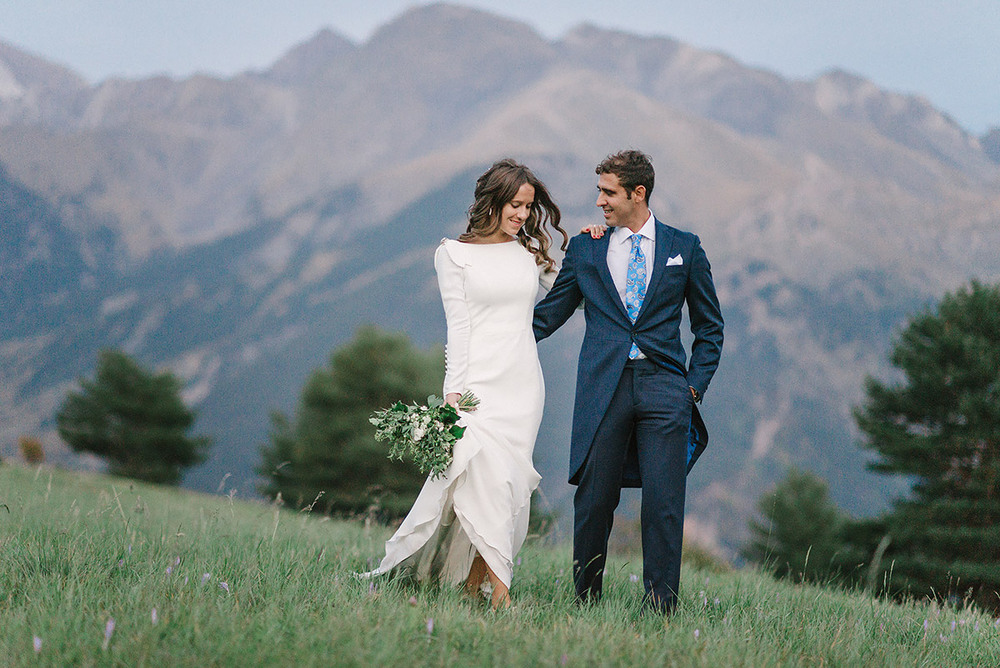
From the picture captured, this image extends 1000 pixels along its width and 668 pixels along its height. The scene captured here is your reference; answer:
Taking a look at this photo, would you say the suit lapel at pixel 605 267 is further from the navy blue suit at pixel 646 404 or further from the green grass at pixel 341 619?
the green grass at pixel 341 619

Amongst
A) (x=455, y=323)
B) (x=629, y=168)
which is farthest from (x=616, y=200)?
(x=455, y=323)

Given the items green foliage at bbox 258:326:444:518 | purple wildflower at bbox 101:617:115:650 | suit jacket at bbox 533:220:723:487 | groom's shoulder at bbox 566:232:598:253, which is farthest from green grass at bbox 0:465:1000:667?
green foliage at bbox 258:326:444:518

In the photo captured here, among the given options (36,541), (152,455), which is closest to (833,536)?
(36,541)

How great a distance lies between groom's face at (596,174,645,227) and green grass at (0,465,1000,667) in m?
2.11

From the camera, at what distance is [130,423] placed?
48125 mm

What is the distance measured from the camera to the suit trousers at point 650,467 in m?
4.31

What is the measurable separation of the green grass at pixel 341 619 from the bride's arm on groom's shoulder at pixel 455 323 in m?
1.15

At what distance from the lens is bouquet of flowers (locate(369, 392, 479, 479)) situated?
4234 mm

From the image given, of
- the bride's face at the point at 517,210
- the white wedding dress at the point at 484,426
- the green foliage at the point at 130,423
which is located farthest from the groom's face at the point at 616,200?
the green foliage at the point at 130,423

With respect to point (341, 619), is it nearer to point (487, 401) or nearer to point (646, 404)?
point (487, 401)

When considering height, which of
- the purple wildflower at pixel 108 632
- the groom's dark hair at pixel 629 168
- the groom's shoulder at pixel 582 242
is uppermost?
the groom's dark hair at pixel 629 168

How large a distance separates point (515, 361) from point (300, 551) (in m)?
1.67

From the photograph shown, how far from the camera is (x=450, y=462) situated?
4.30m

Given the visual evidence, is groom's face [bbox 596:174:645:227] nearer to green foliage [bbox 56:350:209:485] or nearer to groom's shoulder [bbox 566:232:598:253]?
groom's shoulder [bbox 566:232:598:253]
